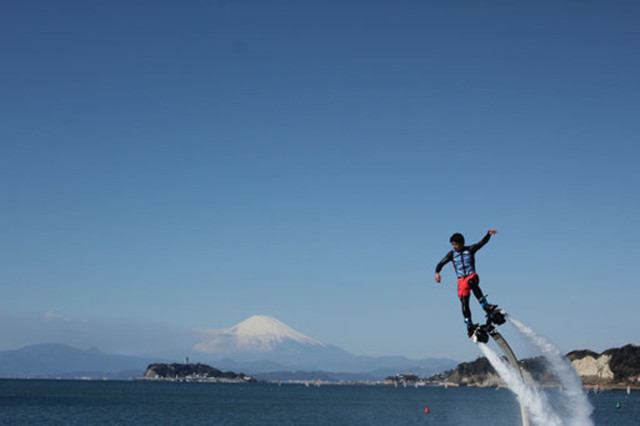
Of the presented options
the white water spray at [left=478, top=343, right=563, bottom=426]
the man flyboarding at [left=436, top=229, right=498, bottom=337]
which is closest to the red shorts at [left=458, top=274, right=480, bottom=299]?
the man flyboarding at [left=436, top=229, right=498, bottom=337]

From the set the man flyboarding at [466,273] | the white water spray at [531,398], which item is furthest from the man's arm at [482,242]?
the white water spray at [531,398]

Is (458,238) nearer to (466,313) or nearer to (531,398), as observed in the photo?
(466,313)

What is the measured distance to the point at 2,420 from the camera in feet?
335

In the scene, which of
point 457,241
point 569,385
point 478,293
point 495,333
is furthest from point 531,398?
point 457,241

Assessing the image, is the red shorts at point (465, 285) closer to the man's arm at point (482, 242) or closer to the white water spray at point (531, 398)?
the man's arm at point (482, 242)

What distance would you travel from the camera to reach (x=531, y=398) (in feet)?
75.3

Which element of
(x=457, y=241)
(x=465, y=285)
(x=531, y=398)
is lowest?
(x=531, y=398)

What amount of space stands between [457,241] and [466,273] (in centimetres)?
94

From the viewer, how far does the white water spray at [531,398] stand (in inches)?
872

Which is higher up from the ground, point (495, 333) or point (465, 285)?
point (465, 285)

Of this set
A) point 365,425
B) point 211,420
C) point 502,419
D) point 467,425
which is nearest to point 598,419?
point 502,419

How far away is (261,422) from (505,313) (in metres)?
92.6

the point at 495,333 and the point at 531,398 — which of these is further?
the point at 531,398

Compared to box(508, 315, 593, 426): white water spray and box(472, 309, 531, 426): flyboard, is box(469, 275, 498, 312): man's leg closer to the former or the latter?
box(472, 309, 531, 426): flyboard
